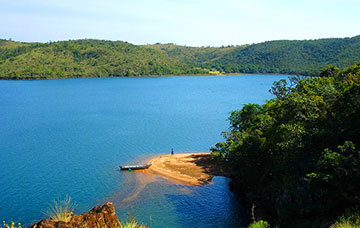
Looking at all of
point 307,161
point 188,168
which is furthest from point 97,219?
point 188,168

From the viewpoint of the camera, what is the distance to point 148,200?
2672 centimetres

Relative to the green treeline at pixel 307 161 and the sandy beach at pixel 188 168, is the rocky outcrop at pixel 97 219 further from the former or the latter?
the sandy beach at pixel 188 168

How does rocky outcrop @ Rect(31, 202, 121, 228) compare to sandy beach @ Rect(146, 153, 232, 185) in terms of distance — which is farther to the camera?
Answer: sandy beach @ Rect(146, 153, 232, 185)

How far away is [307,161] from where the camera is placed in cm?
1852

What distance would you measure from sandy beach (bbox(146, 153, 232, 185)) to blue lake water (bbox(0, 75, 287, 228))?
1.21m

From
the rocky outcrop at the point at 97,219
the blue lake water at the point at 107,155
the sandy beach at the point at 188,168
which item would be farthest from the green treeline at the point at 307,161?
the rocky outcrop at the point at 97,219

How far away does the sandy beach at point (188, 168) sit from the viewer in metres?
31.4

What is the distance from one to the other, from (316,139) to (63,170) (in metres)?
26.2

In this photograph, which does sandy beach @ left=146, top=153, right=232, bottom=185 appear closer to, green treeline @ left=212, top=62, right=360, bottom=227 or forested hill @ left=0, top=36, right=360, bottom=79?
green treeline @ left=212, top=62, right=360, bottom=227

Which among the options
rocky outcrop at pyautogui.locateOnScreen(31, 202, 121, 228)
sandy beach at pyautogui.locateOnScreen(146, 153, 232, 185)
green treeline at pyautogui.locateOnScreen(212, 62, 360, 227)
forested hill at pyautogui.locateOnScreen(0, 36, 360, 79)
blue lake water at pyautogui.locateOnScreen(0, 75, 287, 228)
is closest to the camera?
rocky outcrop at pyautogui.locateOnScreen(31, 202, 121, 228)

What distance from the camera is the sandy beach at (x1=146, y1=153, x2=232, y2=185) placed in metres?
31.4

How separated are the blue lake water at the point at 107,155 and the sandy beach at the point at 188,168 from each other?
121 cm

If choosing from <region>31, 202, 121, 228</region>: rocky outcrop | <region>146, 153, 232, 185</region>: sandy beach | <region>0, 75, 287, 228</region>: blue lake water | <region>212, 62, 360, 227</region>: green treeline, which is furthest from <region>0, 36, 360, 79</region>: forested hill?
<region>31, 202, 121, 228</region>: rocky outcrop

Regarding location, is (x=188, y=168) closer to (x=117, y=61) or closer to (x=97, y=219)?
(x=97, y=219)
